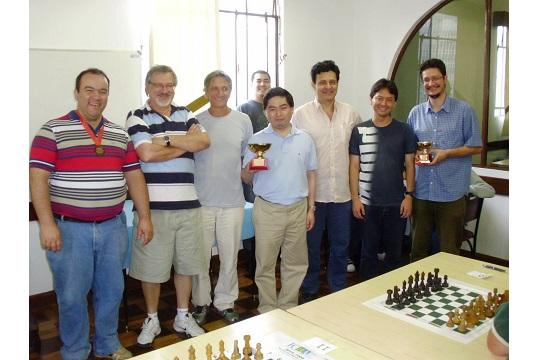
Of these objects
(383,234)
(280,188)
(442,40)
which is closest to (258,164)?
(280,188)

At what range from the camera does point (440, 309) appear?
2.00 meters

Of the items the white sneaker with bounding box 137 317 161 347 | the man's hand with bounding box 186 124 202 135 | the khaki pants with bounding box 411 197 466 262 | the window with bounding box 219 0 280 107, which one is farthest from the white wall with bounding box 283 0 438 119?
the white sneaker with bounding box 137 317 161 347

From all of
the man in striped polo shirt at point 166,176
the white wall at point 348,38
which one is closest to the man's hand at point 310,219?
the man in striped polo shirt at point 166,176

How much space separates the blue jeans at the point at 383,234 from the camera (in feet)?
11.1

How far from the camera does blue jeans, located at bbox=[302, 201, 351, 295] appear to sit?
11.3 feet

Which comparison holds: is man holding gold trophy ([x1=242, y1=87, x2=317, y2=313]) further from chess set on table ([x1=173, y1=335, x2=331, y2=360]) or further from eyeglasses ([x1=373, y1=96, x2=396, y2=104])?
chess set on table ([x1=173, y1=335, x2=331, y2=360])

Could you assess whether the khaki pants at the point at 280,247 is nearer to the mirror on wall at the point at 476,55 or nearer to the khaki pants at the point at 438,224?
the khaki pants at the point at 438,224

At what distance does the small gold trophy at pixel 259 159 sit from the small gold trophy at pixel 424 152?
0.97 metres

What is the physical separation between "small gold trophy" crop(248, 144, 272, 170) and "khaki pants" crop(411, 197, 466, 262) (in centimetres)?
117
